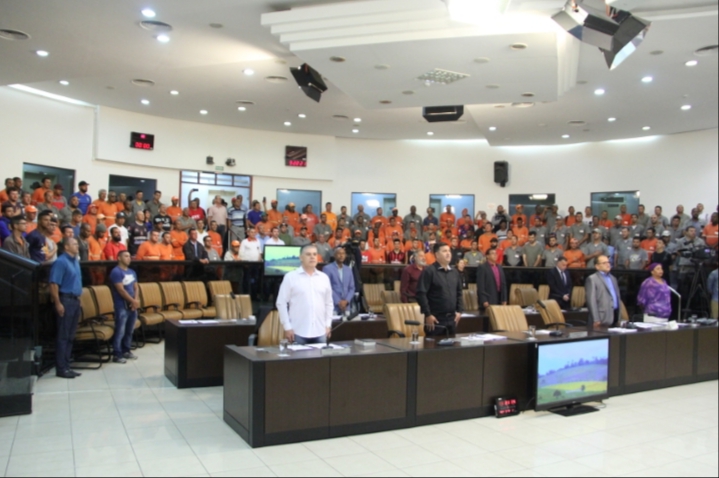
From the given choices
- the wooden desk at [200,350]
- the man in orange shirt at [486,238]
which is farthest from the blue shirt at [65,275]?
the man in orange shirt at [486,238]

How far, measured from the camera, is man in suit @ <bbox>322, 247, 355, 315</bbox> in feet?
26.3

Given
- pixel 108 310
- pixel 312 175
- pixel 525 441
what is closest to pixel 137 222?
pixel 108 310

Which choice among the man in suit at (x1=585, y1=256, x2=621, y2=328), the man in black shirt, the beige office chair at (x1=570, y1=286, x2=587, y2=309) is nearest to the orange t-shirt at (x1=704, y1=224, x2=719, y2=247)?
the beige office chair at (x1=570, y1=286, x2=587, y2=309)

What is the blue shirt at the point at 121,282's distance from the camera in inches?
303

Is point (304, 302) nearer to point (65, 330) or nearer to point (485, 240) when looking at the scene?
point (65, 330)

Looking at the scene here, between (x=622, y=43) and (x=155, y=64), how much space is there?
7.24 m

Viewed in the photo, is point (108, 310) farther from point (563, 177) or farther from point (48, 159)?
point (563, 177)

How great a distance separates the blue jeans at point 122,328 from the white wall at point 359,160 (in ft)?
21.2

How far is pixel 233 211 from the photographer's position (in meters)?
14.8

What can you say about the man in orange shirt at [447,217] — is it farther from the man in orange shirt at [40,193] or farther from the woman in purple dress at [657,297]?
the man in orange shirt at [40,193]

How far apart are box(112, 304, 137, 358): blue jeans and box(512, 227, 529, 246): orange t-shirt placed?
34.0 feet

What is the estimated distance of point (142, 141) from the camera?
14484 mm

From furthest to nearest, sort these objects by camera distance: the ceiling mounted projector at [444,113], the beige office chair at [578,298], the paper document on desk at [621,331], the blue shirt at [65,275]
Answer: the beige office chair at [578,298] < the ceiling mounted projector at [444,113] < the blue shirt at [65,275] < the paper document on desk at [621,331]

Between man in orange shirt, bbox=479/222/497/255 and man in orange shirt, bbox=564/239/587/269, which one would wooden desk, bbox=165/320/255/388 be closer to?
man in orange shirt, bbox=564/239/587/269
